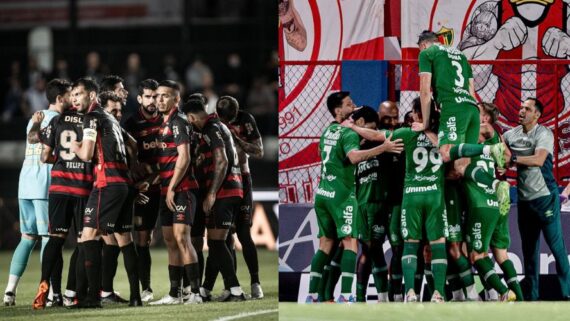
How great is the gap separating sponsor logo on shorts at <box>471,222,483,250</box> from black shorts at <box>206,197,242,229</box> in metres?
2.11

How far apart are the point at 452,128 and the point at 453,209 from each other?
2.62 ft

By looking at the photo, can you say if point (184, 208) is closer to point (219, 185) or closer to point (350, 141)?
point (219, 185)

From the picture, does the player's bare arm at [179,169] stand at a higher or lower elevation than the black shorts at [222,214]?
higher

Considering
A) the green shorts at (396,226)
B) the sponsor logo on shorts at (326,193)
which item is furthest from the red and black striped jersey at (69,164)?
the green shorts at (396,226)

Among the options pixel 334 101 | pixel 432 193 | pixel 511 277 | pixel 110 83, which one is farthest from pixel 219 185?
pixel 511 277

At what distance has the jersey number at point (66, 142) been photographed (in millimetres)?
10414

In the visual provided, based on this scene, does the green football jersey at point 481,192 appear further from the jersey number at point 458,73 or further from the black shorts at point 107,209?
the black shorts at point 107,209

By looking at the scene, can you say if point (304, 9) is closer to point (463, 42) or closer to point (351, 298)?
point (463, 42)

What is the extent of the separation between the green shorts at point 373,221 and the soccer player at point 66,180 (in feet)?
7.69

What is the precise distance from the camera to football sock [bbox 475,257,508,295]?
10516 millimetres

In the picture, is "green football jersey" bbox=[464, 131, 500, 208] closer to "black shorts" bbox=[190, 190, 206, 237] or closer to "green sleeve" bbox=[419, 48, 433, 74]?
"green sleeve" bbox=[419, 48, 433, 74]

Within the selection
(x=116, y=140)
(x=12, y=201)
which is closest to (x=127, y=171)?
(x=116, y=140)

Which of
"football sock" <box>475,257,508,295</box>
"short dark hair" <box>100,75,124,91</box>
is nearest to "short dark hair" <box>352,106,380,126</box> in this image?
"football sock" <box>475,257,508,295</box>

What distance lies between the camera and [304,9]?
11.6 m
